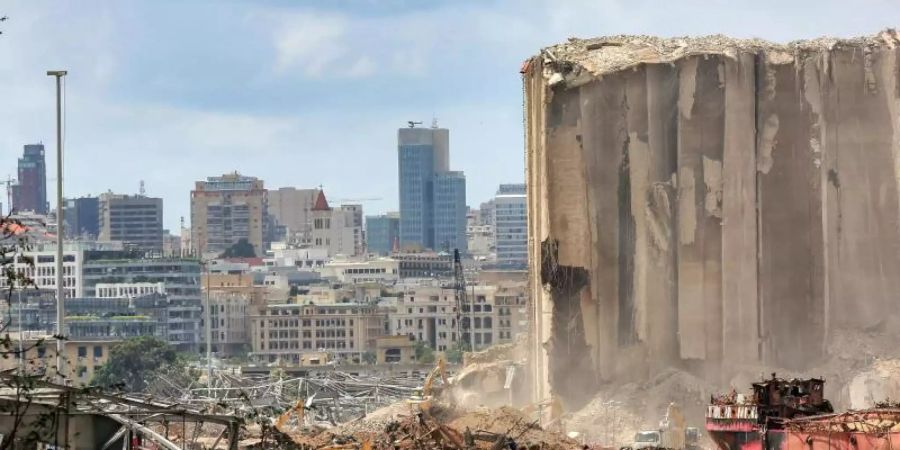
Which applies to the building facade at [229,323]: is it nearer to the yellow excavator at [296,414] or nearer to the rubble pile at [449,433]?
the yellow excavator at [296,414]

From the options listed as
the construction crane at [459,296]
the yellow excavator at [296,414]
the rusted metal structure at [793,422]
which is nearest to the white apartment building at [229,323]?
the construction crane at [459,296]

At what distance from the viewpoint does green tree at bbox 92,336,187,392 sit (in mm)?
112438

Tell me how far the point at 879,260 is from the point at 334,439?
14.1 meters

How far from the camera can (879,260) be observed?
51844mm

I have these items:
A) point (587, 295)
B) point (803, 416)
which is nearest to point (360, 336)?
point (587, 295)

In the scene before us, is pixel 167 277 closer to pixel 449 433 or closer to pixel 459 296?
pixel 459 296

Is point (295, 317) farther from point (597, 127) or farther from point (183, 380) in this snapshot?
point (597, 127)

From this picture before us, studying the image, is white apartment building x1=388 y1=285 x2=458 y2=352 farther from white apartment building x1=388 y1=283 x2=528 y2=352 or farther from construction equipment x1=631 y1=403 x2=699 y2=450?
construction equipment x1=631 y1=403 x2=699 y2=450

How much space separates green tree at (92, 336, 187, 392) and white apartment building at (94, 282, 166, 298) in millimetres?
52862

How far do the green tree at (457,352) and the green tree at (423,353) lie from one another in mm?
999

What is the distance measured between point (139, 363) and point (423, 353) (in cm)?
2921

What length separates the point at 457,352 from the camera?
138375 millimetres

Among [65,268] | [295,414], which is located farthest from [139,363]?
[65,268]

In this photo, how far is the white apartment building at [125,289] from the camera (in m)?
179
